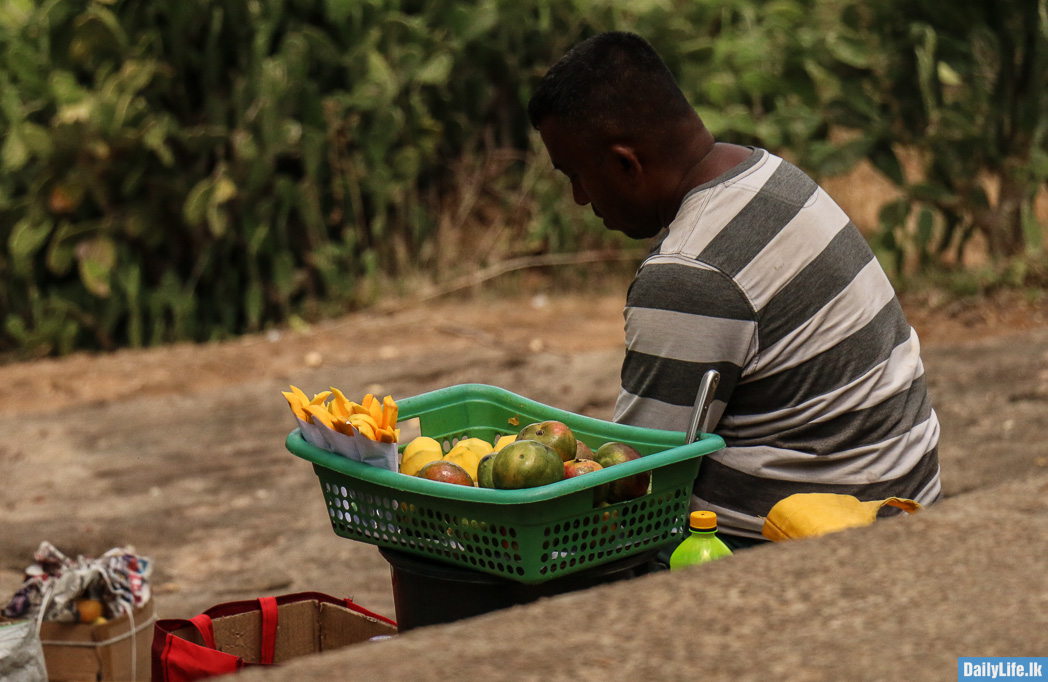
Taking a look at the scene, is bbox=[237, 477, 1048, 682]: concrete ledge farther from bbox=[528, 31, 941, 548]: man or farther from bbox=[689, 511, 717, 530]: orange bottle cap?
bbox=[528, 31, 941, 548]: man

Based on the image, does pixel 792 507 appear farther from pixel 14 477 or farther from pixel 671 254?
pixel 14 477

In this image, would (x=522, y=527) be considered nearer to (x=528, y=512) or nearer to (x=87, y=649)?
(x=528, y=512)

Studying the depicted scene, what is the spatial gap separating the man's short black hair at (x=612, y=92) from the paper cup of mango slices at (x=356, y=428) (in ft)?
2.45

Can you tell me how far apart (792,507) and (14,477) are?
4431 millimetres

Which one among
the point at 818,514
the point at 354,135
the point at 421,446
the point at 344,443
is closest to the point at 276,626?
the point at 421,446

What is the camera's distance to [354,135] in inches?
314

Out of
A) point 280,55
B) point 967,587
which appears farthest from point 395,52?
point 967,587

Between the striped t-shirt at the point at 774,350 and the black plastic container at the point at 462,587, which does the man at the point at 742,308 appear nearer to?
the striped t-shirt at the point at 774,350

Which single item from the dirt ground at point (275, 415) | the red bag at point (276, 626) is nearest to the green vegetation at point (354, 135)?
the dirt ground at point (275, 415)

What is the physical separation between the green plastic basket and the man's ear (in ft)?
1.73

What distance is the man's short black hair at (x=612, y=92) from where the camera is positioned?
8.21ft

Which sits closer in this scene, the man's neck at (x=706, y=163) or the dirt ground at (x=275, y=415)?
the man's neck at (x=706, y=163)

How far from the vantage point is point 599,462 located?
88.7 inches

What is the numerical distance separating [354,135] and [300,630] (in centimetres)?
563
